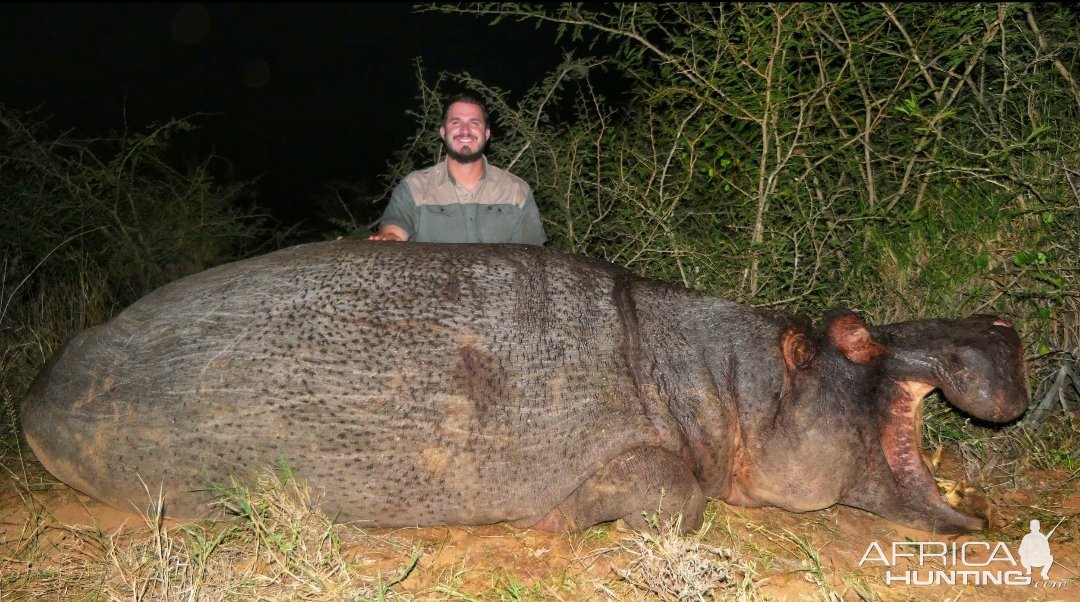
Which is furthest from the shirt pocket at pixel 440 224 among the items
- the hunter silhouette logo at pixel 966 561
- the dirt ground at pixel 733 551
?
the hunter silhouette logo at pixel 966 561

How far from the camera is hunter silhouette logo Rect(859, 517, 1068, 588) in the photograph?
9.87 feet

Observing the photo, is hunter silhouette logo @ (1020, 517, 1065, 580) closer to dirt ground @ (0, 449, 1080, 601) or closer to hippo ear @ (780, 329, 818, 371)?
dirt ground @ (0, 449, 1080, 601)

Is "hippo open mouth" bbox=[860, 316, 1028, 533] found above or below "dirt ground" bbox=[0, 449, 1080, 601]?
above

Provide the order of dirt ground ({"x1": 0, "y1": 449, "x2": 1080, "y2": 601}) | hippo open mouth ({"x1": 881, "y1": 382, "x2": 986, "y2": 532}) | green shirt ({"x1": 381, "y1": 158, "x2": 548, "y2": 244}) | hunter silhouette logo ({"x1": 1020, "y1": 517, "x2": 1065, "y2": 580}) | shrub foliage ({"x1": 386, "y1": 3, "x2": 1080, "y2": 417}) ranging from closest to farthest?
dirt ground ({"x1": 0, "y1": 449, "x2": 1080, "y2": 601})
hunter silhouette logo ({"x1": 1020, "y1": 517, "x2": 1065, "y2": 580})
hippo open mouth ({"x1": 881, "y1": 382, "x2": 986, "y2": 532})
shrub foliage ({"x1": 386, "y1": 3, "x2": 1080, "y2": 417})
green shirt ({"x1": 381, "y1": 158, "x2": 548, "y2": 244})

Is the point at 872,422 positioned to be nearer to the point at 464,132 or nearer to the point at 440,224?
the point at 440,224

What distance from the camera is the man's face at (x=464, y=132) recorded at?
468cm

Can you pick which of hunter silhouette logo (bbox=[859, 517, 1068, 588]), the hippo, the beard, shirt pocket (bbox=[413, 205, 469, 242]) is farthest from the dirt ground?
the beard

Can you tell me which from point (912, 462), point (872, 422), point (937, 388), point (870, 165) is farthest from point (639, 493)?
point (870, 165)

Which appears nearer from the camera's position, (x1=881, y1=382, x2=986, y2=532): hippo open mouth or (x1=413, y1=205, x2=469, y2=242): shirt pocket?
(x1=881, y1=382, x2=986, y2=532): hippo open mouth

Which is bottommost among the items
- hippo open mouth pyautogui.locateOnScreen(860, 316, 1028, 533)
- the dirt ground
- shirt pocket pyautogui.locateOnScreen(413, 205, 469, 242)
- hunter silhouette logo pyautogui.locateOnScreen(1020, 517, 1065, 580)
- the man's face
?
the dirt ground

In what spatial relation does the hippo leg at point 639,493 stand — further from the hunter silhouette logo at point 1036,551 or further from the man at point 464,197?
the man at point 464,197

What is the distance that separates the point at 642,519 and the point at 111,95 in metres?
27.7

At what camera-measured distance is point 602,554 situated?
10.1 feet

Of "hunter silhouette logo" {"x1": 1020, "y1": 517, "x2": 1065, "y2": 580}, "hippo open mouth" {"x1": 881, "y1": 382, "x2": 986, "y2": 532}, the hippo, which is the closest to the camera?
the hippo
